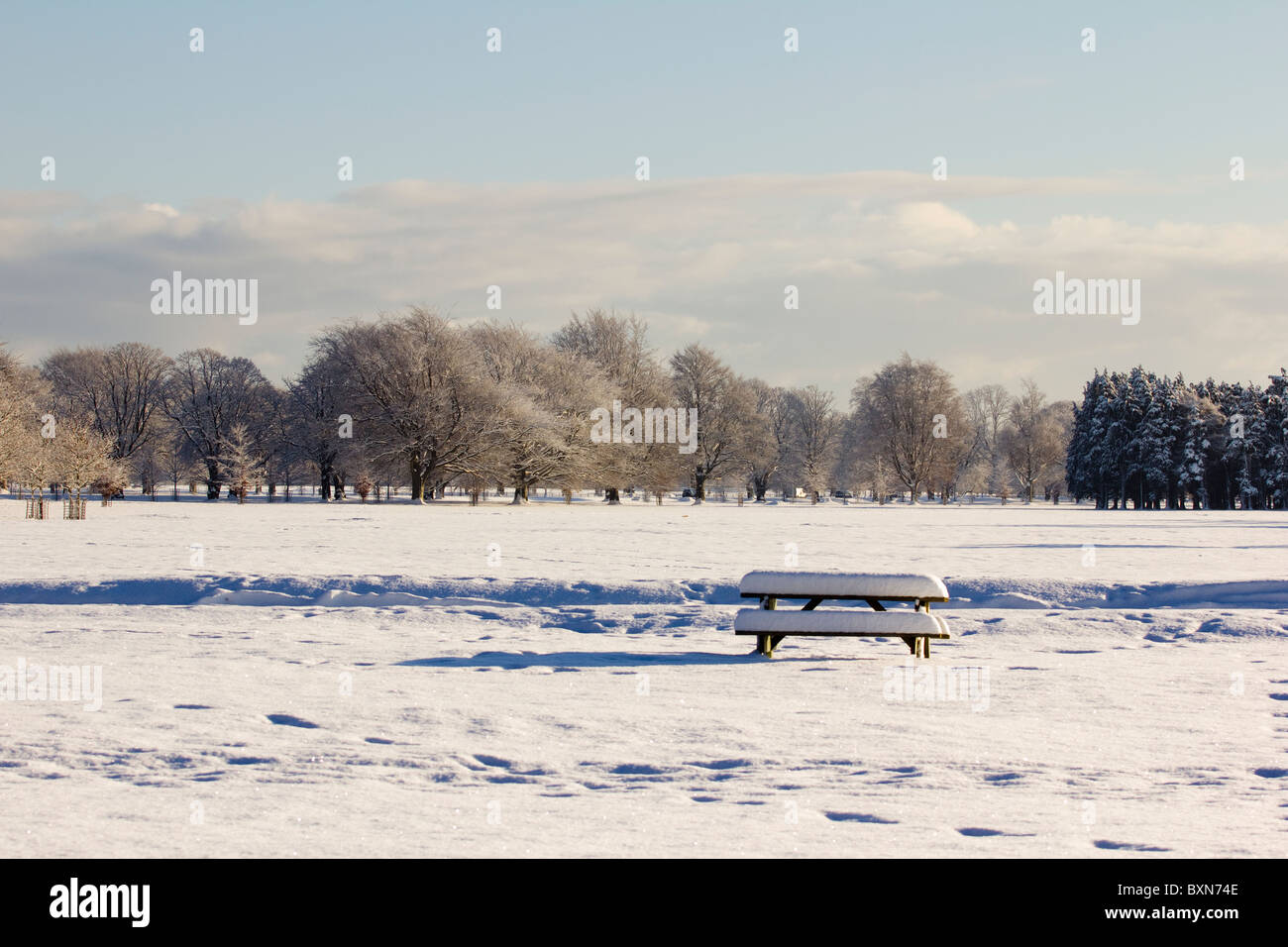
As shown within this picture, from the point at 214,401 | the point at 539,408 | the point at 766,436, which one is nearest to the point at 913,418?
the point at 766,436

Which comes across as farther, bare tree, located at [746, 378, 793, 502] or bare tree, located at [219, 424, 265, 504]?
bare tree, located at [746, 378, 793, 502]

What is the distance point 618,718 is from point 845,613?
351cm

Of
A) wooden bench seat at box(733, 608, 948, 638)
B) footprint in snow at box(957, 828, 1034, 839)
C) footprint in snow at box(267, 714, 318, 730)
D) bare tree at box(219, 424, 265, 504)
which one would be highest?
bare tree at box(219, 424, 265, 504)

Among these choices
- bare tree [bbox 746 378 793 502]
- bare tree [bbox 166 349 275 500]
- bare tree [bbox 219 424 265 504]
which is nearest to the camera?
bare tree [bbox 219 424 265 504]

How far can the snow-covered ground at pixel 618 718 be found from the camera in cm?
501

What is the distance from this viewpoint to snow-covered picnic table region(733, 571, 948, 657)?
1031 centimetres

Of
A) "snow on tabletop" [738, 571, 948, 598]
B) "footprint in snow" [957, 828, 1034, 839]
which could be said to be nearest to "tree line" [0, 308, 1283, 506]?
"snow on tabletop" [738, 571, 948, 598]
